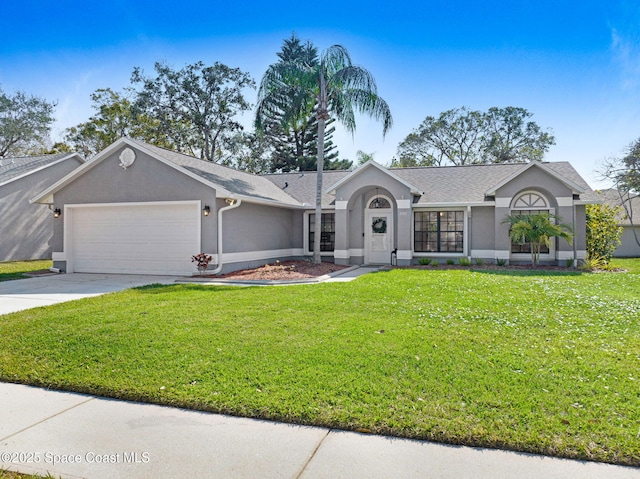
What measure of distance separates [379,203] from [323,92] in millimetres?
4910

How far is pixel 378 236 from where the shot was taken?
16.9 m

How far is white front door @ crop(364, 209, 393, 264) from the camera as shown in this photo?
1678 centimetres

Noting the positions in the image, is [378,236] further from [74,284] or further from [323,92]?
[74,284]

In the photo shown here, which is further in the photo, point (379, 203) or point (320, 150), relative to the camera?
point (379, 203)

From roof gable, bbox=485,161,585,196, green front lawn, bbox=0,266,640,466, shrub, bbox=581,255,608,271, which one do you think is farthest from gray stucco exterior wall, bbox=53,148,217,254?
shrub, bbox=581,255,608,271

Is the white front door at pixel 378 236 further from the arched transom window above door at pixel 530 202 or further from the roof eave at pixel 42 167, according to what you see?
the roof eave at pixel 42 167

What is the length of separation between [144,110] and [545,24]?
29.4 m

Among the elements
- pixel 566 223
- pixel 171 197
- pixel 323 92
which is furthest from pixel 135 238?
pixel 566 223

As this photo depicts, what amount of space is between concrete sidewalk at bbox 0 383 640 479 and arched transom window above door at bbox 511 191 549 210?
1415 centimetres

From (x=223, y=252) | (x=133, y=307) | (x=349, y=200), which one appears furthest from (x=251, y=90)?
(x=133, y=307)

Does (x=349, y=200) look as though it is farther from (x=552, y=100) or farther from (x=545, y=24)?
(x=552, y=100)

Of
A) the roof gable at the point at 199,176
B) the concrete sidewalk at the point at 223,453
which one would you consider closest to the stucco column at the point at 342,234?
the roof gable at the point at 199,176

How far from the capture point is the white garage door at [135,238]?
1340 cm

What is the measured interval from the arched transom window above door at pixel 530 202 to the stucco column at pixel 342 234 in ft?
20.7
